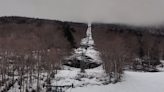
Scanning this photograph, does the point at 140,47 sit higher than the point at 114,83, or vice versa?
the point at 140,47

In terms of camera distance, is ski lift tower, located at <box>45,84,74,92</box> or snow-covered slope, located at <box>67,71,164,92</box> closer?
snow-covered slope, located at <box>67,71,164,92</box>

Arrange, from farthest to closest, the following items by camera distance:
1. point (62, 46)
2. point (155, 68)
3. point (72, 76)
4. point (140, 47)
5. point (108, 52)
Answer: point (140, 47), point (155, 68), point (62, 46), point (72, 76), point (108, 52)

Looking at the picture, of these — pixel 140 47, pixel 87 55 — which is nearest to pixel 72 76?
pixel 87 55

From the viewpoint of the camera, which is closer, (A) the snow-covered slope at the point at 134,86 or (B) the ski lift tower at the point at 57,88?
(A) the snow-covered slope at the point at 134,86

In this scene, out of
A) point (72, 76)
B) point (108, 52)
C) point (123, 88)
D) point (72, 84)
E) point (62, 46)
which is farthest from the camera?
point (62, 46)

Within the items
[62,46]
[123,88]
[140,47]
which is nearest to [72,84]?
[123,88]

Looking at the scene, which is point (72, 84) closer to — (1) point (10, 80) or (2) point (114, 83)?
(2) point (114, 83)

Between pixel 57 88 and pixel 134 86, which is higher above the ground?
pixel 134 86

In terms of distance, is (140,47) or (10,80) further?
(140,47)

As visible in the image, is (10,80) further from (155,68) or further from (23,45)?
(155,68)

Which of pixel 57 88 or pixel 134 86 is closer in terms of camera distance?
pixel 134 86
